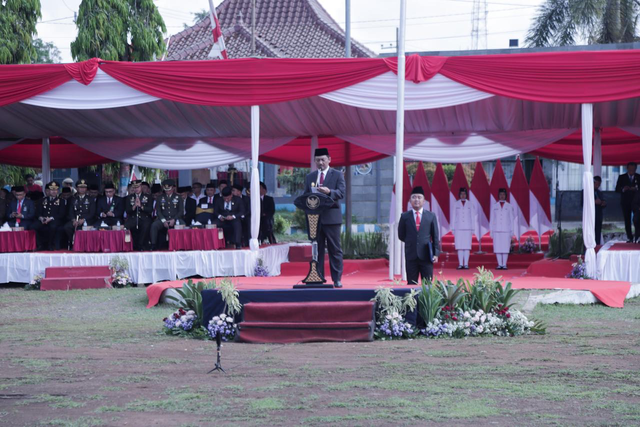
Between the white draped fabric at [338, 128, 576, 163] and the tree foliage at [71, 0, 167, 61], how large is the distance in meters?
7.38

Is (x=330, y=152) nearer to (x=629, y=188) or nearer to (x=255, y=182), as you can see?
(x=255, y=182)

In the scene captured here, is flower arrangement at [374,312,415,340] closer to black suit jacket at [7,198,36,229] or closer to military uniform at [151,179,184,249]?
military uniform at [151,179,184,249]

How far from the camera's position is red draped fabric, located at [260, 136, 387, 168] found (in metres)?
17.8

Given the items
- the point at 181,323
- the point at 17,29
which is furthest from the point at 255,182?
the point at 17,29

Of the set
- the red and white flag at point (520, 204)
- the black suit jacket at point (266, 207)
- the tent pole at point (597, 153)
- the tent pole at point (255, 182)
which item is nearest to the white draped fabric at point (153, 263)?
the tent pole at point (255, 182)

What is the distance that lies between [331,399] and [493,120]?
9991 mm

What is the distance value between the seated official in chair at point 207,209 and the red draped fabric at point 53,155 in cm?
442

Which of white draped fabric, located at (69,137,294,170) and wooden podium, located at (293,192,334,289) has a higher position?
white draped fabric, located at (69,137,294,170)

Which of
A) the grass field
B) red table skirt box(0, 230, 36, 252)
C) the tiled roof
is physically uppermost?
the tiled roof

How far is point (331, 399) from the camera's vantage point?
5.46 metres

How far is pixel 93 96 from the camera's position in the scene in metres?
12.8

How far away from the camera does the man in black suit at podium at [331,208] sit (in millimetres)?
8531

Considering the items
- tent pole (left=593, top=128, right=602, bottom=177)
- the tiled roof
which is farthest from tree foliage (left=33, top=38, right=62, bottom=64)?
tent pole (left=593, top=128, right=602, bottom=177)

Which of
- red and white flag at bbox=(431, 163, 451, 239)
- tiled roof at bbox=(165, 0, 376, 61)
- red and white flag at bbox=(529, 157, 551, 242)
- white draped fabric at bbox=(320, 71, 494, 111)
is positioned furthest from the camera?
tiled roof at bbox=(165, 0, 376, 61)
